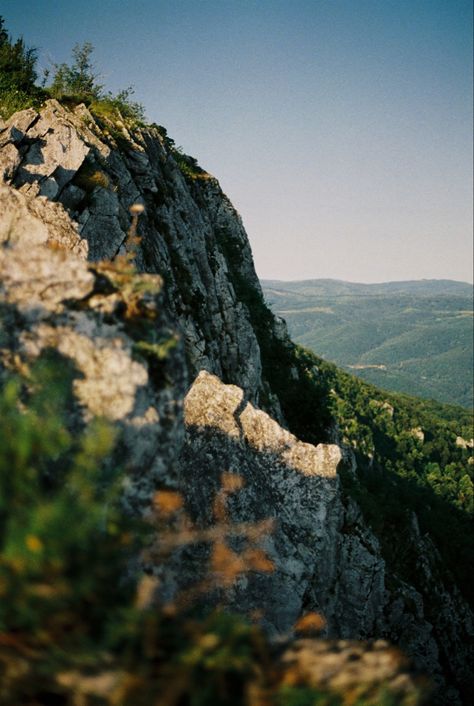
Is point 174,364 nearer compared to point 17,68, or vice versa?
point 174,364

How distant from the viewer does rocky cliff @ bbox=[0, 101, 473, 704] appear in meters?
4.95

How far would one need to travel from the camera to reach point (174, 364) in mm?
5324

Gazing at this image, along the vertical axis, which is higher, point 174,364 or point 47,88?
point 47,88

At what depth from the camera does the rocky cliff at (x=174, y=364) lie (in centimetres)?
495

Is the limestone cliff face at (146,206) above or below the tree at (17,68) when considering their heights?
below

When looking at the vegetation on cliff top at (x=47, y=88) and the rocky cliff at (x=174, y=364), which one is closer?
the rocky cliff at (x=174, y=364)

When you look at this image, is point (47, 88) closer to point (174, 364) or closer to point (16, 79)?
point (16, 79)

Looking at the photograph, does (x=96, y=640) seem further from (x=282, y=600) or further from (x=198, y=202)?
(x=198, y=202)

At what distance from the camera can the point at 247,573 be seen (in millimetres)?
8914

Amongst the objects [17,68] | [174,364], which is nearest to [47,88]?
[17,68]

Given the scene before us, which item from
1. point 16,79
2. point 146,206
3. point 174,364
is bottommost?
point 174,364

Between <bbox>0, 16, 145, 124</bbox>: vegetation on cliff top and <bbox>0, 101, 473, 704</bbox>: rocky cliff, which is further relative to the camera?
<bbox>0, 16, 145, 124</bbox>: vegetation on cliff top

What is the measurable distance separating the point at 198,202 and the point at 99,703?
38456 millimetres

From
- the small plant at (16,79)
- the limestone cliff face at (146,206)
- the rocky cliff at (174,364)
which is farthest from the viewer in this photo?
the small plant at (16,79)
